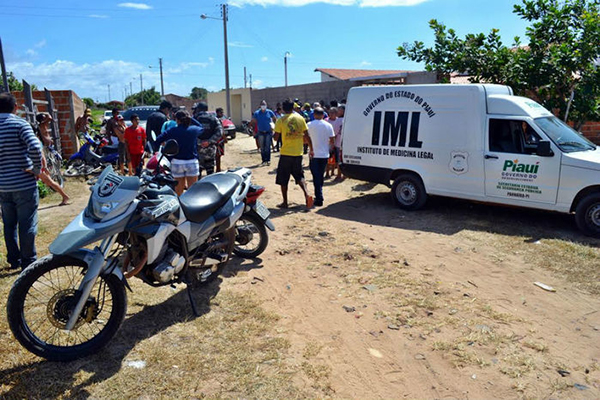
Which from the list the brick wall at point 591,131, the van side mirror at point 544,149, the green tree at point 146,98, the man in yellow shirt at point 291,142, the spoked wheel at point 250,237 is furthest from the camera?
the green tree at point 146,98

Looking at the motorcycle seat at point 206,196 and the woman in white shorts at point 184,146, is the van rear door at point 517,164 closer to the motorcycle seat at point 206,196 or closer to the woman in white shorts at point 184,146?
the motorcycle seat at point 206,196

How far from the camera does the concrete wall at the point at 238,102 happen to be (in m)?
32.4

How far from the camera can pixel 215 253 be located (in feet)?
15.2

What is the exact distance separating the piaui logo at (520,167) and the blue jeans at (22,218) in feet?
21.0

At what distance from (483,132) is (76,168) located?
32.5 ft

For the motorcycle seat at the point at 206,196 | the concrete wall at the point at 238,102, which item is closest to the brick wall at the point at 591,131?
the motorcycle seat at the point at 206,196

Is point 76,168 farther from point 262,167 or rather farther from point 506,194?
point 506,194

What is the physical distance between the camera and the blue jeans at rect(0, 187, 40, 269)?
4.81 meters

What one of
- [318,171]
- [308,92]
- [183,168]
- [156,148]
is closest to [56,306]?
[183,168]

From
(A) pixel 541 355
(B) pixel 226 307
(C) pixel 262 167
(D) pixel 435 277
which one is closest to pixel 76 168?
(C) pixel 262 167

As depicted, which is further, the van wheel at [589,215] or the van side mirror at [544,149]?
the van side mirror at [544,149]

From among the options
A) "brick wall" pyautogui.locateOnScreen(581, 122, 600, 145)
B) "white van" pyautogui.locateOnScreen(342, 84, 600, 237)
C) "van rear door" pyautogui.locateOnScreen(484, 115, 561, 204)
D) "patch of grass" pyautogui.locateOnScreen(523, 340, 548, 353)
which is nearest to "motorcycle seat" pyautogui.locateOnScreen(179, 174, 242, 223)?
"patch of grass" pyautogui.locateOnScreen(523, 340, 548, 353)

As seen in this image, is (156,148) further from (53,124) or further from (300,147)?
(53,124)

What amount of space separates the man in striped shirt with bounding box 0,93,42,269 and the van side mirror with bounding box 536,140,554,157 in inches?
252
